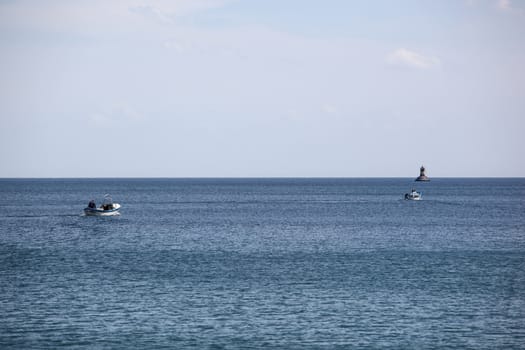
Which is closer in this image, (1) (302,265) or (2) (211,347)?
(2) (211,347)

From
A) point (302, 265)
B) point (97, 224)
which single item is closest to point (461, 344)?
point (302, 265)

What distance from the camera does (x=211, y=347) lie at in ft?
133

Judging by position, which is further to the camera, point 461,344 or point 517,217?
point 517,217

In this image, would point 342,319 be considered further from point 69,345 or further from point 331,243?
point 331,243

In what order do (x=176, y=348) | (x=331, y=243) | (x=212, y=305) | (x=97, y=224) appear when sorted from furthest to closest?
(x=97, y=224) → (x=331, y=243) → (x=212, y=305) → (x=176, y=348)

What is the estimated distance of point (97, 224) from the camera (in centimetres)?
12031

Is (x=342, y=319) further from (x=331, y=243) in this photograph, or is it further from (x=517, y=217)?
(x=517, y=217)

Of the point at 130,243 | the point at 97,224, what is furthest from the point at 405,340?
the point at 97,224

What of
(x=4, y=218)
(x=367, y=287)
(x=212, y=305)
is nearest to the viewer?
(x=212, y=305)

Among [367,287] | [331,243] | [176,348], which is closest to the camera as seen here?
[176,348]

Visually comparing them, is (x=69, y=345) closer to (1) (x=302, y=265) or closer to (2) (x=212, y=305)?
(2) (x=212, y=305)

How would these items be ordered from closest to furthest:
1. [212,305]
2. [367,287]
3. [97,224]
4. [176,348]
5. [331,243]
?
[176,348], [212,305], [367,287], [331,243], [97,224]

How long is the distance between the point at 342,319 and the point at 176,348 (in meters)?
11.0

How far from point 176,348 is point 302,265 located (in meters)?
29.9
